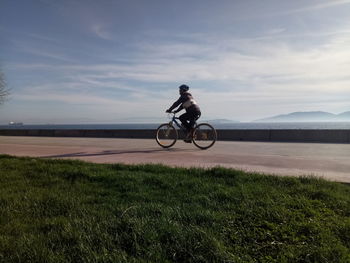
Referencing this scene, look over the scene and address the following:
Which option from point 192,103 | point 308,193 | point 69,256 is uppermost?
point 192,103

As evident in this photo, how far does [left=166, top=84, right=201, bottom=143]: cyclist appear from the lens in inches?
400

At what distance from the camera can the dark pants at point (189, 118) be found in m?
10.3

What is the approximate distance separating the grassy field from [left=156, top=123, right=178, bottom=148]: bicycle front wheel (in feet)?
19.1

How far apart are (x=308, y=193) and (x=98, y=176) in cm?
356

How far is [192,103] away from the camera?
1016 cm

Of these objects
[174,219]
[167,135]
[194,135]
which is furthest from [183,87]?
[174,219]

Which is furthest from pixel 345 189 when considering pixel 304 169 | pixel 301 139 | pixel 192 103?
pixel 301 139

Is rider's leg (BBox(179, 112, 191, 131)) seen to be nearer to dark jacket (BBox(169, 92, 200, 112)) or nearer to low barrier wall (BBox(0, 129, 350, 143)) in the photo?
dark jacket (BBox(169, 92, 200, 112))

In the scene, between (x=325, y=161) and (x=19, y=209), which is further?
(x=325, y=161)

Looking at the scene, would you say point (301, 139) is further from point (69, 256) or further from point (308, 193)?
point (69, 256)

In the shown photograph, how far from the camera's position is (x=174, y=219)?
127 inches

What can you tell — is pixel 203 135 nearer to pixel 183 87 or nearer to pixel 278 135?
pixel 183 87

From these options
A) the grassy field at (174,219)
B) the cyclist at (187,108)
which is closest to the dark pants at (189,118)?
the cyclist at (187,108)

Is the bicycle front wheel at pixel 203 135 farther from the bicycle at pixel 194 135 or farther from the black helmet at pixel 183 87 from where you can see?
the black helmet at pixel 183 87
